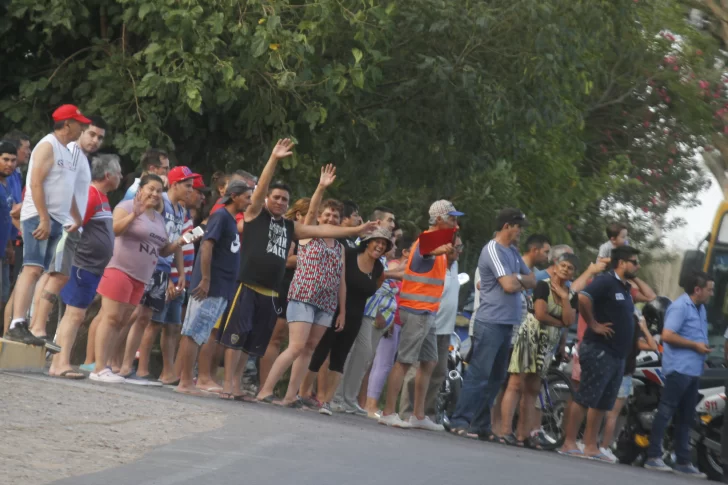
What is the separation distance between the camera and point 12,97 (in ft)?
57.5

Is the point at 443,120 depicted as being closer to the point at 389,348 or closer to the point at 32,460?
the point at 389,348

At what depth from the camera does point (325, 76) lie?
16.7m

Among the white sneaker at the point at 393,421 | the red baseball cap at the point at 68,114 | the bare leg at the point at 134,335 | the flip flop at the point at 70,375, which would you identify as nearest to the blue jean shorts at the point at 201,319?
the bare leg at the point at 134,335

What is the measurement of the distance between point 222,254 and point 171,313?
1.10 metres

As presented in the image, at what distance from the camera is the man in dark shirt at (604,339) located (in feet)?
43.2

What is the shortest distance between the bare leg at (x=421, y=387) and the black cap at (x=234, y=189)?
2300 millimetres

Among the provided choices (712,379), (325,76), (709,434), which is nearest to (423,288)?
(709,434)

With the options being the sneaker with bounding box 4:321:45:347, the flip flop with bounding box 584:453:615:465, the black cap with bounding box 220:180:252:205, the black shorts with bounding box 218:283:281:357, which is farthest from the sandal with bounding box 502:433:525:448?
the sneaker with bounding box 4:321:45:347

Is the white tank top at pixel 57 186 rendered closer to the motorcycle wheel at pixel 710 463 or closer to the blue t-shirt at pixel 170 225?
the blue t-shirt at pixel 170 225

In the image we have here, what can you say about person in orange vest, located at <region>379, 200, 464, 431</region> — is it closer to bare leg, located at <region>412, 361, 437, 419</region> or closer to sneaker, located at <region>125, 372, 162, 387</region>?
bare leg, located at <region>412, 361, 437, 419</region>

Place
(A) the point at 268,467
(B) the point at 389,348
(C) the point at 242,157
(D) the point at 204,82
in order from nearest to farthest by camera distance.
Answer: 1. (A) the point at 268,467
2. (B) the point at 389,348
3. (D) the point at 204,82
4. (C) the point at 242,157

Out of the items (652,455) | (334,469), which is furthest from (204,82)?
(334,469)

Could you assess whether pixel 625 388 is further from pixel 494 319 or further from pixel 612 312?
pixel 494 319

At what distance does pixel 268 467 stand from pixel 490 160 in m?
12.0
